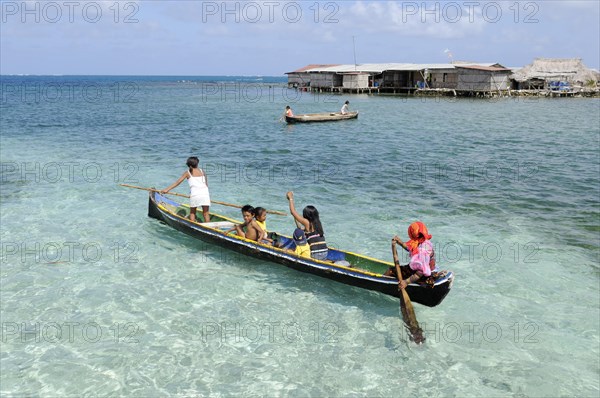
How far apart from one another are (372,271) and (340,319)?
5.38ft

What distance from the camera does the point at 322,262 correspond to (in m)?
10.7

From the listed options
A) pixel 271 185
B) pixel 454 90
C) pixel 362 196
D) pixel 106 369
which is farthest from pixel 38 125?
pixel 454 90

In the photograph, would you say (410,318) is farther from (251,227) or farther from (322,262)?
(251,227)

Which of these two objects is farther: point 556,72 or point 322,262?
point 556,72

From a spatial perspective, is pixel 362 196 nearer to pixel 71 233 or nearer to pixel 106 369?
pixel 71 233

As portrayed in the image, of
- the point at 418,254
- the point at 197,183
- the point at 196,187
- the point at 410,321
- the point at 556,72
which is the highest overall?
the point at 556,72

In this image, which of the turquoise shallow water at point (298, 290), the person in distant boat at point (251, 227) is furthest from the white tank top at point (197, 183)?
the person in distant boat at point (251, 227)

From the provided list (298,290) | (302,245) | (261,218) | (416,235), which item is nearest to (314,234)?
(302,245)

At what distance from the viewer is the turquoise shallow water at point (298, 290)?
816 centimetres

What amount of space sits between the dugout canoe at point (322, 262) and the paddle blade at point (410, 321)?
23 centimetres

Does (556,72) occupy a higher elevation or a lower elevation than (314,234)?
higher

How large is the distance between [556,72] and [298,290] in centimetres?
8111

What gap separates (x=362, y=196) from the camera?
1897 cm

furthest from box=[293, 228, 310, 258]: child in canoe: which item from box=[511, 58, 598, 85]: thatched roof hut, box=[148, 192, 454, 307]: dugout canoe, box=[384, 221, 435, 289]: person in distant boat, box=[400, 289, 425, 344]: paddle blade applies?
box=[511, 58, 598, 85]: thatched roof hut
